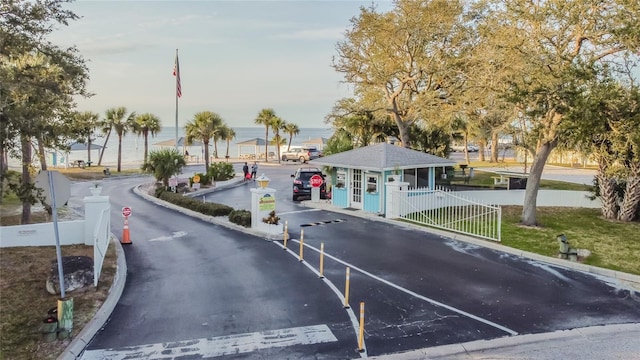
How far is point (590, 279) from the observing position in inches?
496

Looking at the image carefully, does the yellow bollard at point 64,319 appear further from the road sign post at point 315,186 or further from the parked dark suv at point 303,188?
the parked dark suv at point 303,188

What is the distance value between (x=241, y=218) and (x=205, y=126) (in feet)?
75.6

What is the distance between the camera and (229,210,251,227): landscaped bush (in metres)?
18.3

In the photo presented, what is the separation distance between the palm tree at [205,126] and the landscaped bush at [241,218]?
2126 centimetres

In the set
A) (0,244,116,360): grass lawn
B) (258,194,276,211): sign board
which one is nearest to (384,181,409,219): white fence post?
(258,194,276,211): sign board

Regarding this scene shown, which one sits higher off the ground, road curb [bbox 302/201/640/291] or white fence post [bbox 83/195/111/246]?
white fence post [bbox 83/195/111/246]

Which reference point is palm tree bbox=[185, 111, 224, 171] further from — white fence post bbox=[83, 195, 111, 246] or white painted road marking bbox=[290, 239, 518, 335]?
white painted road marking bbox=[290, 239, 518, 335]

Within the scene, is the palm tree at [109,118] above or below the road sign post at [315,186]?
above

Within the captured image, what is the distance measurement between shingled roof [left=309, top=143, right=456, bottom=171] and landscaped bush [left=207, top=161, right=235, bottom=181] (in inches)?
508

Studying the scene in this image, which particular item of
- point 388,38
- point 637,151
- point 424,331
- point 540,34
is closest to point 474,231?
point 637,151

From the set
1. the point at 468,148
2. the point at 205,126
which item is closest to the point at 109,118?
the point at 205,126

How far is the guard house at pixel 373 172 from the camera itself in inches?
861

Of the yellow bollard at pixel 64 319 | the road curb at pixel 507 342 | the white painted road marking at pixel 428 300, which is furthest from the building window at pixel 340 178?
the yellow bollard at pixel 64 319

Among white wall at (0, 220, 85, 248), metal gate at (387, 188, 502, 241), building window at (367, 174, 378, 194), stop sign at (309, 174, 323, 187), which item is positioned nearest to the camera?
white wall at (0, 220, 85, 248)
